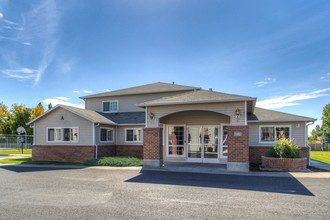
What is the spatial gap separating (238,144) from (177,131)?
5.09 meters

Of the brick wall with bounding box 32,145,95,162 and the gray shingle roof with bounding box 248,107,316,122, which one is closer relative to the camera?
the gray shingle roof with bounding box 248,107,316,122

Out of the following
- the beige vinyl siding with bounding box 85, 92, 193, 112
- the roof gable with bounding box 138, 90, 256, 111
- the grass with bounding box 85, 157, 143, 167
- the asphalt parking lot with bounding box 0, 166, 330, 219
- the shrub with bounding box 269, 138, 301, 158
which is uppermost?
the beige vinyl siding with bounding box 85, 92, 193, 112

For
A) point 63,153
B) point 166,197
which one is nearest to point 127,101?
point 63,153

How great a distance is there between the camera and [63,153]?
18172 mm

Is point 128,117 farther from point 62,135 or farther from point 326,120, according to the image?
point 326,120

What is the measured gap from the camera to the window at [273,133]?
1591cm

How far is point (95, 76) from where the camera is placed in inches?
856

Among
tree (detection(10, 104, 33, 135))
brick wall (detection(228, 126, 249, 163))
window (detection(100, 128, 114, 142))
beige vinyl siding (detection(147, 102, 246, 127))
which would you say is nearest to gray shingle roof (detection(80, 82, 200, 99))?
window (detection(100, 128, 114, 142))

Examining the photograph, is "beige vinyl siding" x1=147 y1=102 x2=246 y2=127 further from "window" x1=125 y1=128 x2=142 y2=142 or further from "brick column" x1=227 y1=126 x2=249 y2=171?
"window" x1=125 y1=128 x2=142 y2=142

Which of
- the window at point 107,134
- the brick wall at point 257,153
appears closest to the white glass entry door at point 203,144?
the brick wall at point 257,153

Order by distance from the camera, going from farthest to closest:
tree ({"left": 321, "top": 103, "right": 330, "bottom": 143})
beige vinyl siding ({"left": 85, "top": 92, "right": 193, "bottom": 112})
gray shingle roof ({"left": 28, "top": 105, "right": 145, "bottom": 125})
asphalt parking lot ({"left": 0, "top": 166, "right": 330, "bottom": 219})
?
tree ({"left": 321, "top": 103, "right": 330, "bottom": 143}) < beige vinyl siding ({"left": 85, "top": 92, "right": 193, "bottom": 112}) < gray shingle roof ({"left": 28, "top": 105, "right": 145, "bottom": 125}) < asphalt parking lot ({"left": 0, "top": 166, "right": 330, "bottom": 219})

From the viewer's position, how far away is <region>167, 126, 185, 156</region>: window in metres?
16.8

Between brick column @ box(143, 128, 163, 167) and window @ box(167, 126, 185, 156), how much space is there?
2.68 meters

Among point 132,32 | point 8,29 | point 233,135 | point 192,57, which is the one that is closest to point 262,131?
point 233,135
